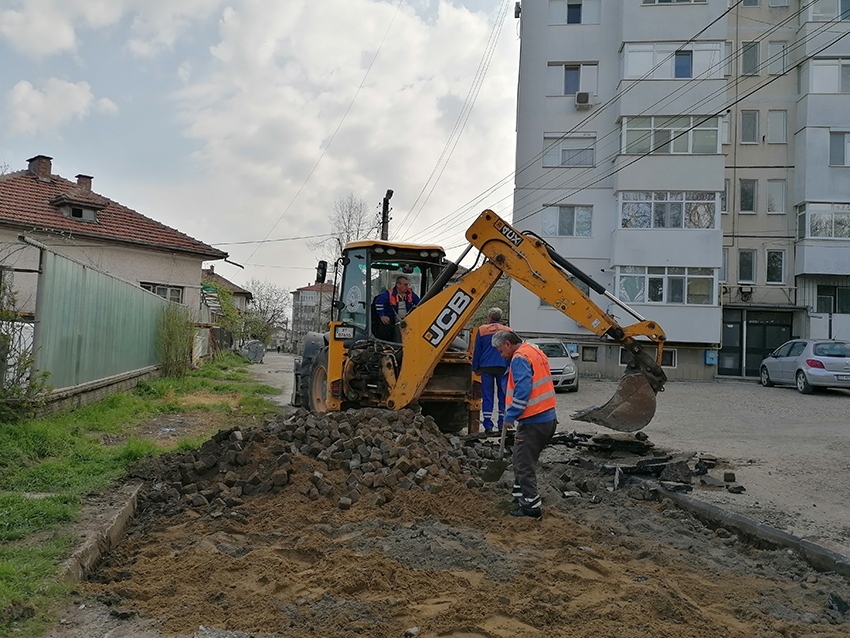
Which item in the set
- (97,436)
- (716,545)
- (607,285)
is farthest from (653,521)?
(607,285)

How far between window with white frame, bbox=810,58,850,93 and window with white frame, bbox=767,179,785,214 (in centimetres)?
367

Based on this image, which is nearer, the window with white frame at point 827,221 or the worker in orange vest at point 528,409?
the worker in orange vest at point 528,409

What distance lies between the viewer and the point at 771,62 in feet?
96.9

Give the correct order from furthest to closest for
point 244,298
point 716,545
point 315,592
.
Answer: point 244,298 < point 716,545 < point 315,592

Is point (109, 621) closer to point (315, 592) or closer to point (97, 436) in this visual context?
point (315, 592)

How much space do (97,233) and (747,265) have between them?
24452 millimetres

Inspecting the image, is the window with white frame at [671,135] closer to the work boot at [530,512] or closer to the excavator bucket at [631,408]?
the excavator bucket at [631,408]

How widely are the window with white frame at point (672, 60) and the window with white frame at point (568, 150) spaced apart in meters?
2.75

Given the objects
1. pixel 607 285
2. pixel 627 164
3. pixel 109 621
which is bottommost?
pixel 109 621

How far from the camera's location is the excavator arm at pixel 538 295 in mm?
8648

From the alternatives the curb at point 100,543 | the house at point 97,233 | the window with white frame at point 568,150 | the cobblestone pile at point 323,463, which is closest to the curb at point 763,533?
the cobblestone pile at point 323,463

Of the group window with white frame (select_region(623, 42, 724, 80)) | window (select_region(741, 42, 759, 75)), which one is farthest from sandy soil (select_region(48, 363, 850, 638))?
window (select_region(741, 42, 759, 75))

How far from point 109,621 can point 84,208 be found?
22.4m

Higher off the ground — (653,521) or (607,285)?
(607,285)
